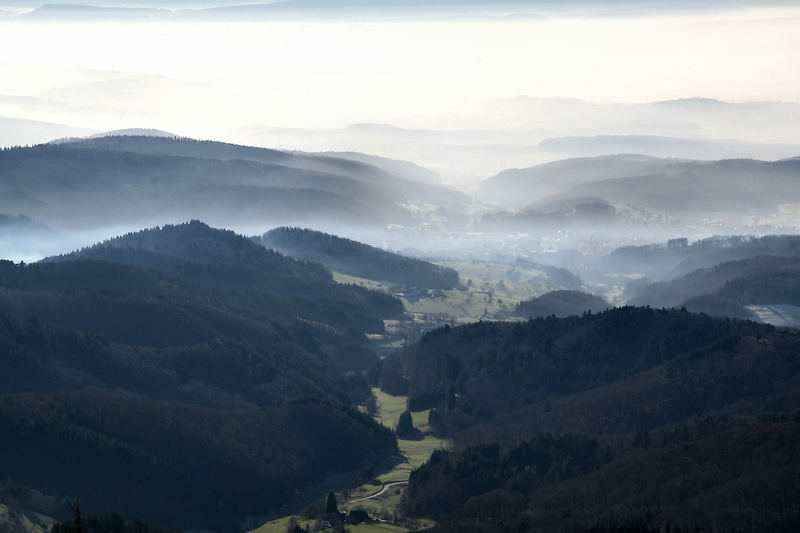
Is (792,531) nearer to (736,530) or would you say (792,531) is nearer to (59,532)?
(736,530)

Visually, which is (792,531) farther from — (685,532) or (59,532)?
(59,532)

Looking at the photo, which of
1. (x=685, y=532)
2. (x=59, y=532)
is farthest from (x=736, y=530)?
(x=59, y=532)

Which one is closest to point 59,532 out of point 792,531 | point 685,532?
point 685,532

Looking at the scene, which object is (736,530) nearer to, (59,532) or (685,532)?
(685,532)

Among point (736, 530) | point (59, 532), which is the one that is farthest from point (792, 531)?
point (59, 532)
